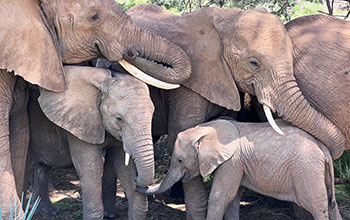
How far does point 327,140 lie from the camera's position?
5059mm

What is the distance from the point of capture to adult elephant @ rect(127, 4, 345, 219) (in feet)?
16.4

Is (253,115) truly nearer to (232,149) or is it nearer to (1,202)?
(232,149)

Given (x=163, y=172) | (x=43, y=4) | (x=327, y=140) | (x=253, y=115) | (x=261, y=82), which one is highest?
(x=43, y=4)

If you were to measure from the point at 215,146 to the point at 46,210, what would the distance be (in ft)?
5.38

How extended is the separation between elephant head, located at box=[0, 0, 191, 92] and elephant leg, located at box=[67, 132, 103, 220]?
46 centimetres

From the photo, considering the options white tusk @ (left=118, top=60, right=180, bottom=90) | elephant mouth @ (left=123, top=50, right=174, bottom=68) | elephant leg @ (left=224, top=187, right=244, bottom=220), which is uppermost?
elephant mouth @ (left=123, top=50, right=174, bottom=68)

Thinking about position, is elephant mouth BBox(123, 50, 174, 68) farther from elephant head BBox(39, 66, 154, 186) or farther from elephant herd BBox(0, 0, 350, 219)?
elephant head BBox(39, 66, 154, 186)

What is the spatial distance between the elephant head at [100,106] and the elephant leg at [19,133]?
208mm

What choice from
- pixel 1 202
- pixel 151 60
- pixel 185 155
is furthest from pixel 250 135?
pixel 1 202

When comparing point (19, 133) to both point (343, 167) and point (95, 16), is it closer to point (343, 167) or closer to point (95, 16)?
point (95, 16)

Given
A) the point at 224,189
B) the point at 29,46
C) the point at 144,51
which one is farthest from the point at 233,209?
the point at 29,46

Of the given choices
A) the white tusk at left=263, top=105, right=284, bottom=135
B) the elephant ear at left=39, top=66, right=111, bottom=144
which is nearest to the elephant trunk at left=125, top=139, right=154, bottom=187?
the elephant ear at left=39, top=66, right=111, bottom=144

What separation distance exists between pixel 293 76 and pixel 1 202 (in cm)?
216

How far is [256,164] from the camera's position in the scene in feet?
16.4
